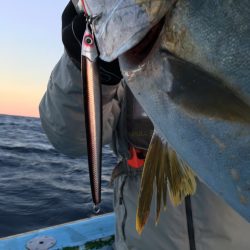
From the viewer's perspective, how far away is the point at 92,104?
4.03ft

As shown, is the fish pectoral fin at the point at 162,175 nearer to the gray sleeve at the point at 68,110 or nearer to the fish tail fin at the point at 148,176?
the fish tail fin at the point at 148,176

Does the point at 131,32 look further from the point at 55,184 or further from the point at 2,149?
the point at 2,149

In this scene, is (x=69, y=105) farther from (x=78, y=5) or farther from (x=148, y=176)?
(x=148, y=176)

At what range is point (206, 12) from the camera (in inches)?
29.7

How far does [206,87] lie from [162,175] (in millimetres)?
381

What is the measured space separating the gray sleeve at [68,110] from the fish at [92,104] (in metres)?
0.43

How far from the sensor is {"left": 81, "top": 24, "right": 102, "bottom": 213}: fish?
1133 mm

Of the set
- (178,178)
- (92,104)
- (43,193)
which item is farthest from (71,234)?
(43,193)

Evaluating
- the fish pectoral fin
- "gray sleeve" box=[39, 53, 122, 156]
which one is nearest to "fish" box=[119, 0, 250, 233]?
the fish pectoral fin

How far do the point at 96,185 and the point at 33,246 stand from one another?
2.39 meters

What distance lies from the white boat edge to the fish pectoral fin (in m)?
2.62

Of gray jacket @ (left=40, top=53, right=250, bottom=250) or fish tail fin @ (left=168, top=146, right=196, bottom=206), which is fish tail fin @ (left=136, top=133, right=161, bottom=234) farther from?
gray jacket @ (left=40, top=53, right=250, bottom=250)

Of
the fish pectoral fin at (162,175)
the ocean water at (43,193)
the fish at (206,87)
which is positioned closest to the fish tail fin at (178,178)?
the fish pectoral fin at (162,175)

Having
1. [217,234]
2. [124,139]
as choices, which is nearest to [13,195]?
[124,139]
